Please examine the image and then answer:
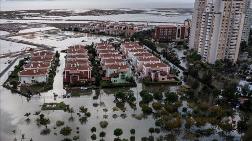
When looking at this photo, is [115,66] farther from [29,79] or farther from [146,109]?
[146,109]

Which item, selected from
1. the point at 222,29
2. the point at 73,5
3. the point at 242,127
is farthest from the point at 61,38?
the point at 73,5

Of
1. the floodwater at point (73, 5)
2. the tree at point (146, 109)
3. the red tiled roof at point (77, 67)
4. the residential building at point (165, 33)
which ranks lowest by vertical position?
the tree at point (146, 109)


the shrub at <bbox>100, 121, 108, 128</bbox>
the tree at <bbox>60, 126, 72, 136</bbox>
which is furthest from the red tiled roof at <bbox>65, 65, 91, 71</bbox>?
the tree at <bbox>60, 126, 72, 136</bbox>

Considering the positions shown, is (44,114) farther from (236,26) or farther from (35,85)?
(236,26)

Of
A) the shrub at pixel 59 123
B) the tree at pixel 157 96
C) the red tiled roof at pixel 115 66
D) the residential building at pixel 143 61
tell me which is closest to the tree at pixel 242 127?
the tree at pixel 157 96

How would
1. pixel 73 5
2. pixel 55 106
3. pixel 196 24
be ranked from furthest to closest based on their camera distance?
pixel 73 5, pixel 196 24, pixel 55 106

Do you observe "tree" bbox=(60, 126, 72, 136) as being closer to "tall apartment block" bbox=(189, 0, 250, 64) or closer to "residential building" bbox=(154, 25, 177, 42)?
"tall apartment block" bbox=(189, 0, 250, 64)

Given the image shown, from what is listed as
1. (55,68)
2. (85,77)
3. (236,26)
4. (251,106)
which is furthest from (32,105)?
(236,26)

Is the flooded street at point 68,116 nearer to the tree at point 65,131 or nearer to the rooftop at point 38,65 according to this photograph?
the tree at point 65,131

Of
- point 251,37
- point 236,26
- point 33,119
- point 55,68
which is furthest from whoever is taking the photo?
point 251,37

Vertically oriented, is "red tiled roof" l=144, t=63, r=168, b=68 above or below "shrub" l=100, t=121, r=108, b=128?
above

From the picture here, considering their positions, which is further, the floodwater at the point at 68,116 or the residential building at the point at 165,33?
the residential building at the point at 165,33
